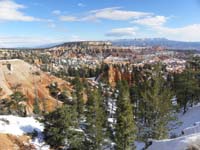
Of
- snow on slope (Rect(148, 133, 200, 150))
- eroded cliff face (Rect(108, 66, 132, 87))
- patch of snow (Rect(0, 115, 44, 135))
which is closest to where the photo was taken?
snow on slope (Rect(148, 133, 200, 150))

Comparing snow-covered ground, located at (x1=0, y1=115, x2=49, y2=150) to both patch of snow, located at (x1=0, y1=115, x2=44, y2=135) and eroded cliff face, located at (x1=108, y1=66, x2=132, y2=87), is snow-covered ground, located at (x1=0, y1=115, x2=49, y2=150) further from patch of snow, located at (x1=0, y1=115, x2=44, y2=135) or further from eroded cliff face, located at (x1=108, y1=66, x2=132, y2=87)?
eroded cliff face, located at (x1=108, y1=66, x2=132, y2=87)

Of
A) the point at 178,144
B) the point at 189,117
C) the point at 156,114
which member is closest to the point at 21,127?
the point at 156,114

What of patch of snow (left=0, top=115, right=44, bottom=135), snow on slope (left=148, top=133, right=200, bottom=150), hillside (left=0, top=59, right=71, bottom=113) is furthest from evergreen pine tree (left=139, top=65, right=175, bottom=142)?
hillside (left=0, top=59, right=71, bottom=113)

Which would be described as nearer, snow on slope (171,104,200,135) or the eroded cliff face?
snow on slope (171,104,200,135)

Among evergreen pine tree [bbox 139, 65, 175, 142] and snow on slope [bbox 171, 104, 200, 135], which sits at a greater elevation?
evergreen pine tree [bbox 139, 65, 175, 142]

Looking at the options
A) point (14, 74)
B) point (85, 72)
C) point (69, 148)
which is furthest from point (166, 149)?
point (85, 72)

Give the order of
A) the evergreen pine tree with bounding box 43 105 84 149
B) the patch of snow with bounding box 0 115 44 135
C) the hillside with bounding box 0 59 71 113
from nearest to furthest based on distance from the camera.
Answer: the evergreen pine tree with bounding box 43 105 84 149
the patch of snow with bounding box 0 115 44 135
the hillside with bounding box 0 59 71 113

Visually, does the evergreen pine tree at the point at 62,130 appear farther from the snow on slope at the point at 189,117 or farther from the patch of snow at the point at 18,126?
the snow on slope at the point at 189,117
